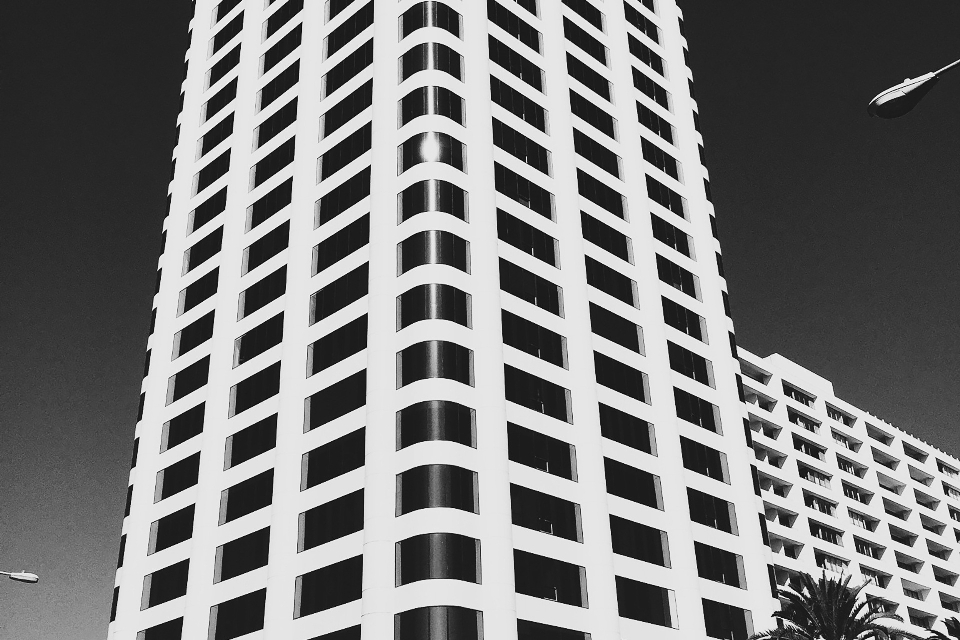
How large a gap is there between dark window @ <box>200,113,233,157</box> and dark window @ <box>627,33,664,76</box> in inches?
1274

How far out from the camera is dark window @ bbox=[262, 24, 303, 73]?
2955 inches

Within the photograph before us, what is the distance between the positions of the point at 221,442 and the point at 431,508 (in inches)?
754

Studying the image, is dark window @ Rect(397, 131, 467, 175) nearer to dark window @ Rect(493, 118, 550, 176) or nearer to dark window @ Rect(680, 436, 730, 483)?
dark window @ Rect(493, 118, 550, 176)

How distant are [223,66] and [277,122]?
41.7ft

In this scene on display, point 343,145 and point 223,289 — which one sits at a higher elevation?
point 343,145

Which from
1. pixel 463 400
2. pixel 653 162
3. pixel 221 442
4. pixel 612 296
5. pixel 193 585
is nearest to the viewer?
pixel 463 400

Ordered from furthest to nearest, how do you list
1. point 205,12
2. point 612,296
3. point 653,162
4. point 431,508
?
point 205,12 → point 653,162 → point 612,296 → point 431,508

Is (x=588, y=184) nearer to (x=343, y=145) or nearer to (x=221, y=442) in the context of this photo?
(x=343, y=145)

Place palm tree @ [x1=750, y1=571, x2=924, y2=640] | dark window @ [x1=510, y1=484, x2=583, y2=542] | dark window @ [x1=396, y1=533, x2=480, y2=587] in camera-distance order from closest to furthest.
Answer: palm tree @ [x1=750, y1=571, x2=924, y2=640] → dark window @ [x1=396, y1=533, x2=480, y2=587] → dark window @ [x1=510, y1=484, x2=583, y2=542]

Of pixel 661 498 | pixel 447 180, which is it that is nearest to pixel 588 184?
pixel 447 180

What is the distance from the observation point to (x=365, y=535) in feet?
163

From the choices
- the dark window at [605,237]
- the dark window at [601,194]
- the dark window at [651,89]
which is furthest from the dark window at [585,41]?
the dark window at [605,237]

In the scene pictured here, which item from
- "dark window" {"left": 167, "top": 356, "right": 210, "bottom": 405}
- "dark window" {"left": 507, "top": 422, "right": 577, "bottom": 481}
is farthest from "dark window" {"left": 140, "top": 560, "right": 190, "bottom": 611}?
"dark window" {"left": 507, "top": 422, "right": 577, "bottom": 481}

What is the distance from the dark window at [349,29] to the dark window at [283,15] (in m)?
6.52
